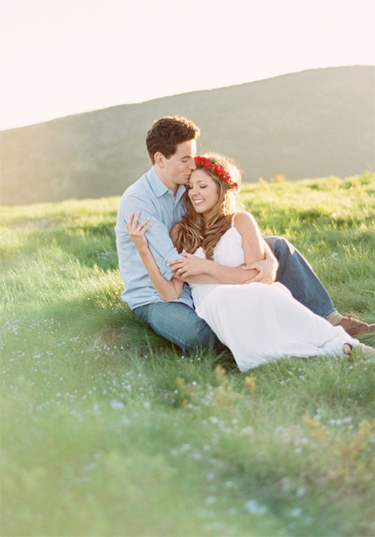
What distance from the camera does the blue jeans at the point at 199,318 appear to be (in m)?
4.07

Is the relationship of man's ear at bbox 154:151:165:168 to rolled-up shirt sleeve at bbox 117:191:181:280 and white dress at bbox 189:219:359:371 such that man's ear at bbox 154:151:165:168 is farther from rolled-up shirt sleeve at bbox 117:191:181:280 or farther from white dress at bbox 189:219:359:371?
white dress at bbox 189:219:359:371

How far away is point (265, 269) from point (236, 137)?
50.8 m

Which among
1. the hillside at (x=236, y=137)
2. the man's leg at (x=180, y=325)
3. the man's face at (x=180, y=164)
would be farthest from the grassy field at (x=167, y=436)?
the hillside at (x=236, y=137)

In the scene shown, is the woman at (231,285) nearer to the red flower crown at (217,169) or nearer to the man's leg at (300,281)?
the red flower crown at (217,169)

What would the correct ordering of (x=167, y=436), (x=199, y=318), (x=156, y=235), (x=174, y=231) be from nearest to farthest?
(x=167, y=436), (x=199, y=318), (x=156, y=235), (x=174, y=231)

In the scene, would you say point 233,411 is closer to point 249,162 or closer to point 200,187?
point 200,187

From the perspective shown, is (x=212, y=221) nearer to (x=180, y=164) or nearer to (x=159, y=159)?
(x=180, y=164)

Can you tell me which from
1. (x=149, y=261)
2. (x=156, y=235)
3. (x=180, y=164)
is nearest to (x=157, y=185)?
(x=180, y=164)

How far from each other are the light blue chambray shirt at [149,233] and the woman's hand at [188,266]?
6cm

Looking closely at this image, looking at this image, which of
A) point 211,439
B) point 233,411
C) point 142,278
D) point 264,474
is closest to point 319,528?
point 264,474

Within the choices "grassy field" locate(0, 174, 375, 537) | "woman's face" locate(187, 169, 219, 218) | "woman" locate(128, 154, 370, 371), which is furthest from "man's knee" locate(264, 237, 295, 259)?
"grassy field" locate(0, 174, 375, 537)

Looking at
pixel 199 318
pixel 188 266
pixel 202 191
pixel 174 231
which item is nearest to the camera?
pixel 199 318

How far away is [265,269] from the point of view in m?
4.20

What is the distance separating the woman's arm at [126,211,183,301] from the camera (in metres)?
4.25
